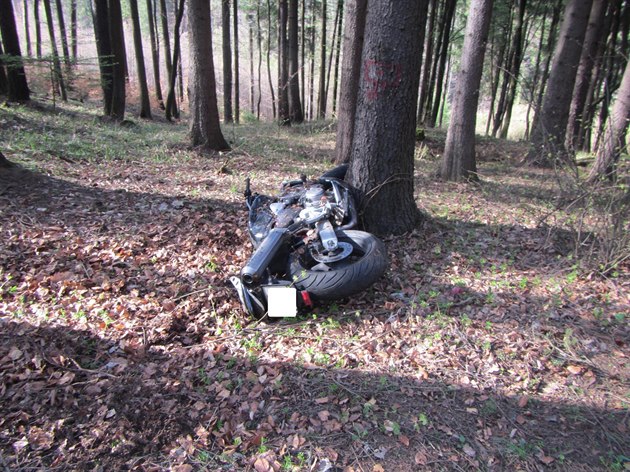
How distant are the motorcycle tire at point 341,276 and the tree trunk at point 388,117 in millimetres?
1232

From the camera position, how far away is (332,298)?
12.1 ft

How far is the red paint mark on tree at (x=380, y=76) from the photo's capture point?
4.47 metres

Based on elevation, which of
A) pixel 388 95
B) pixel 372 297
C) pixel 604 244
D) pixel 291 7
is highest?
pixel 291 7

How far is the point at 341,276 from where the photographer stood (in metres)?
3.61

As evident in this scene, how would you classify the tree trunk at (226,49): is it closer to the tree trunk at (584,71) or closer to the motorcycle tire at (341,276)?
the tree trunk at (584,71)

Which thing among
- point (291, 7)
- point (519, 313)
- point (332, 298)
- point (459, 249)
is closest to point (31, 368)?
point (332, 298)

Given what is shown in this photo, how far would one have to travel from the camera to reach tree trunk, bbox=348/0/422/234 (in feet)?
14.4

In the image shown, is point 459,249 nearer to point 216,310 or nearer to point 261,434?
point 216,310

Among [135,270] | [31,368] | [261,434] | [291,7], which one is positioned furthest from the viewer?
[291,7]

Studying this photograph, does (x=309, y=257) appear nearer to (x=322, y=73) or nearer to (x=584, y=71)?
(x=584, y=71)

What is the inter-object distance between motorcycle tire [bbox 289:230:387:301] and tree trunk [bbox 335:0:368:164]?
409cm

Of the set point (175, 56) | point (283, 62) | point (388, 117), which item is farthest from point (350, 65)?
point (175, 56)

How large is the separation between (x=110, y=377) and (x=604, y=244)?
4809 mm

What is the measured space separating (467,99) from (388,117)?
130 inches
